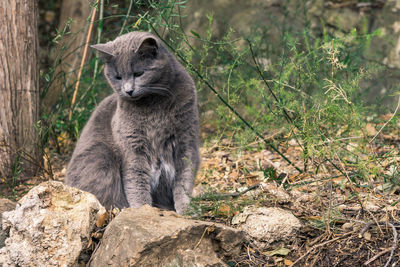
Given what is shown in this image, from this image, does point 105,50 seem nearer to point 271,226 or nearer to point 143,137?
point 143,137

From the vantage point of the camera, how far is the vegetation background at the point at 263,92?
9.20ft

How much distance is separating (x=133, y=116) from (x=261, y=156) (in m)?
1.43

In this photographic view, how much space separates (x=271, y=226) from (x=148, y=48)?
133 centimetres

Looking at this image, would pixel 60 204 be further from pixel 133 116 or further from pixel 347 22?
pixel 347 22

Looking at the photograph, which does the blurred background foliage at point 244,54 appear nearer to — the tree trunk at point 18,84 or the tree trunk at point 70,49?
the tree trunk at point 70,49

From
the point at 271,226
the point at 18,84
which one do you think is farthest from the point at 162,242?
the point at 18,84

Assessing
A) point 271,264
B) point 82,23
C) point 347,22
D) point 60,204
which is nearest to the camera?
point 271,264

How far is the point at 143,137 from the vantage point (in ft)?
10.1

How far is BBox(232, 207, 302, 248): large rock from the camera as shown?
2.50 meters

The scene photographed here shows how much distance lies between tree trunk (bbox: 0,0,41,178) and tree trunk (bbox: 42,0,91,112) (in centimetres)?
27

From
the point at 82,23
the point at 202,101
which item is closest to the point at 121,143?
the point at 202,101

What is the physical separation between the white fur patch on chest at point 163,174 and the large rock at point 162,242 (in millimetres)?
727

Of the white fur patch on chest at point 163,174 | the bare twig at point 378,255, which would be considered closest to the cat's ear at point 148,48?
the white fur patch on chest at point 163,174

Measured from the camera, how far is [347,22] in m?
5.55
